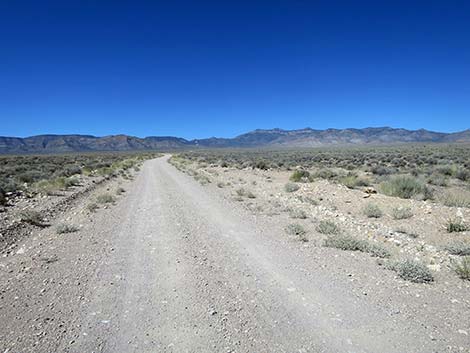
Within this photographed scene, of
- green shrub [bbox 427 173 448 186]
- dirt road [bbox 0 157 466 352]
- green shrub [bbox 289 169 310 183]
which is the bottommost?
dirt road [bbox 0 157 466 352]

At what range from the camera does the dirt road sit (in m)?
3.56

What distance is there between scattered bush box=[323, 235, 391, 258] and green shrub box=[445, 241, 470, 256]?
135 centimetres

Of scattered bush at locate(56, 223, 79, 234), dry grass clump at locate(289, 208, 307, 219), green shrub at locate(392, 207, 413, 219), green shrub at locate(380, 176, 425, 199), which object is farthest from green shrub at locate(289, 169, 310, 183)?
scattered bush at locate(56, 223, 79, 234)

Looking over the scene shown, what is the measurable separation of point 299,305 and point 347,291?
0.95m

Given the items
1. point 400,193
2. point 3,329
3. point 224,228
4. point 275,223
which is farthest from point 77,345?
point 400,193

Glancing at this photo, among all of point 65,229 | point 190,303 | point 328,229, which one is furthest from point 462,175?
point 65,229

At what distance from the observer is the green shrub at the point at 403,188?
12906 millimetres

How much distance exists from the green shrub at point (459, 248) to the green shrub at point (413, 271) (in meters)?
1.40

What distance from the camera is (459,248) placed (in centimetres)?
623

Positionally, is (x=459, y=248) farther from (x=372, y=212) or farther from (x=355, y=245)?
(x=372, y=212)

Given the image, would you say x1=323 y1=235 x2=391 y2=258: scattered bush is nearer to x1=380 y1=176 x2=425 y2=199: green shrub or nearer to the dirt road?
the dirt road

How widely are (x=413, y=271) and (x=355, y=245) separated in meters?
1.61

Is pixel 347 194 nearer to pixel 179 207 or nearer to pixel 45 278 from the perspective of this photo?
pixel 179 207

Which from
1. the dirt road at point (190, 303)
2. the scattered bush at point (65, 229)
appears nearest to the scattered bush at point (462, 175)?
the dirt road at point (190, 303)
